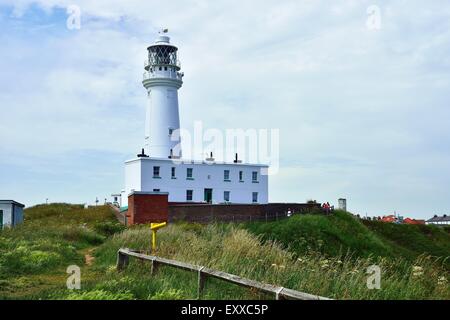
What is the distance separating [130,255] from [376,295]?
17.9ft

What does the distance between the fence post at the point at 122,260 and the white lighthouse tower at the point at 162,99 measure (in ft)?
97.6

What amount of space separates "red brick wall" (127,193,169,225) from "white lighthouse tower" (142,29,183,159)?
9.41m

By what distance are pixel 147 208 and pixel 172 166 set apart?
8.68 m

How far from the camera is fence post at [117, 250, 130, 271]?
37.1ft

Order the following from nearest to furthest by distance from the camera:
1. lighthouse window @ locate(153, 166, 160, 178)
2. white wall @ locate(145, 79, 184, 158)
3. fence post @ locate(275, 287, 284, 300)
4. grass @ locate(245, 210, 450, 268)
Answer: fence post @ locate(275, 287, 284, 300)
grass @ locate(245, 210, 450, 268)
lighthouse window @ locate(153, 166, 160, 178)
white wall @ locate(145, 79, 184, 158)

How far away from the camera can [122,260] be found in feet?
37.6

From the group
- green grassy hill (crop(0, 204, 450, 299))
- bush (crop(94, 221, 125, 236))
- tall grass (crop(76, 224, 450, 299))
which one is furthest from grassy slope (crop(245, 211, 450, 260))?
tall grass (crop(76, 224, 450, 299))

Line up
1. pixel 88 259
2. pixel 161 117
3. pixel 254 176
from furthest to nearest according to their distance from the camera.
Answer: pixel 254 176, pixel 161 117, pixel 88 259

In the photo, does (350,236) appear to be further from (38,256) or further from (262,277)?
(262,277)

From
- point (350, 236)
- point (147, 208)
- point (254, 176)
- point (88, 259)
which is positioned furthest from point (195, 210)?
point (88, 259)

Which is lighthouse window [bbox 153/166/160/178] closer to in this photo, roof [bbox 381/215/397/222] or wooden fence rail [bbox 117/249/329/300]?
roof [bbox 381/215/397/222]

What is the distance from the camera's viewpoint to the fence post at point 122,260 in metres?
11.3
